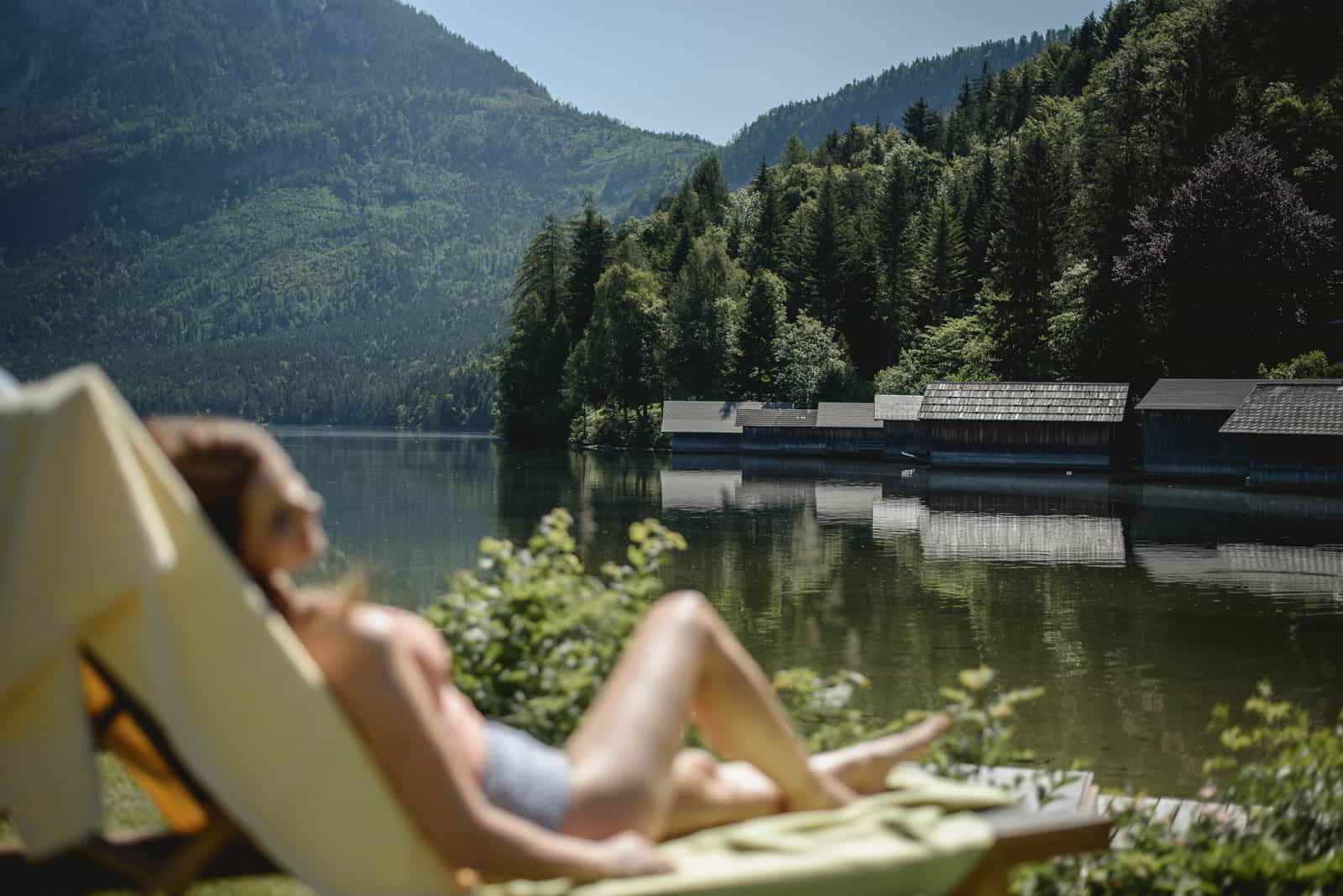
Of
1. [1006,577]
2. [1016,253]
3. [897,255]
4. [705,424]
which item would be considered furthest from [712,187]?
[1006,577]

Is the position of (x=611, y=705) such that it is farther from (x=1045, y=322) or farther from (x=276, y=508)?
(x=1045, y=322)

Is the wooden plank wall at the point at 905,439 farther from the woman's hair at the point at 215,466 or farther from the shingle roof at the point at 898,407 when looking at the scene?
the woman's hair at the point at 215,466

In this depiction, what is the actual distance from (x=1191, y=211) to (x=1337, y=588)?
33.8 metres

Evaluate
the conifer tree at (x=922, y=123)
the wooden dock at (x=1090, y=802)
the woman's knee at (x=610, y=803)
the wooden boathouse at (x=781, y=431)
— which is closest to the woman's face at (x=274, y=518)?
the woman's knee at (x=610, y=803)

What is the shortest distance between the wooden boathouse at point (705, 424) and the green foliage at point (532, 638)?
2513 inches

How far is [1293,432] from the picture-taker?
1593 inches

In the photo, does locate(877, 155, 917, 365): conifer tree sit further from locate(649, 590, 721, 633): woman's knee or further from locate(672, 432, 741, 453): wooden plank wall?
locate(649, 590, 721, 633): woman's knee

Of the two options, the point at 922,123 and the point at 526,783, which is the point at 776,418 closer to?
the point at 922,123

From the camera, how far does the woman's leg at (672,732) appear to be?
10.6 ft

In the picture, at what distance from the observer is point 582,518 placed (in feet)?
91.5

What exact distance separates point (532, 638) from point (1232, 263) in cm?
4947

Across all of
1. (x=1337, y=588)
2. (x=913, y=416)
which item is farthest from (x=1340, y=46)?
(x=1337, y=588)

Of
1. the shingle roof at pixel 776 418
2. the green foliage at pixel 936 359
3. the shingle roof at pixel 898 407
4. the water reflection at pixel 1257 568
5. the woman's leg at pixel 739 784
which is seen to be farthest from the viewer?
the green foliage at pixel 936 359

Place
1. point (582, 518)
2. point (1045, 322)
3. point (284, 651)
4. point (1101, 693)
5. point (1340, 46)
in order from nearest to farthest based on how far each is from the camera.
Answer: point (284, 651)
point (1101, 693)
point (582, 518)
point (1340, 46)
point (1045, 322)
